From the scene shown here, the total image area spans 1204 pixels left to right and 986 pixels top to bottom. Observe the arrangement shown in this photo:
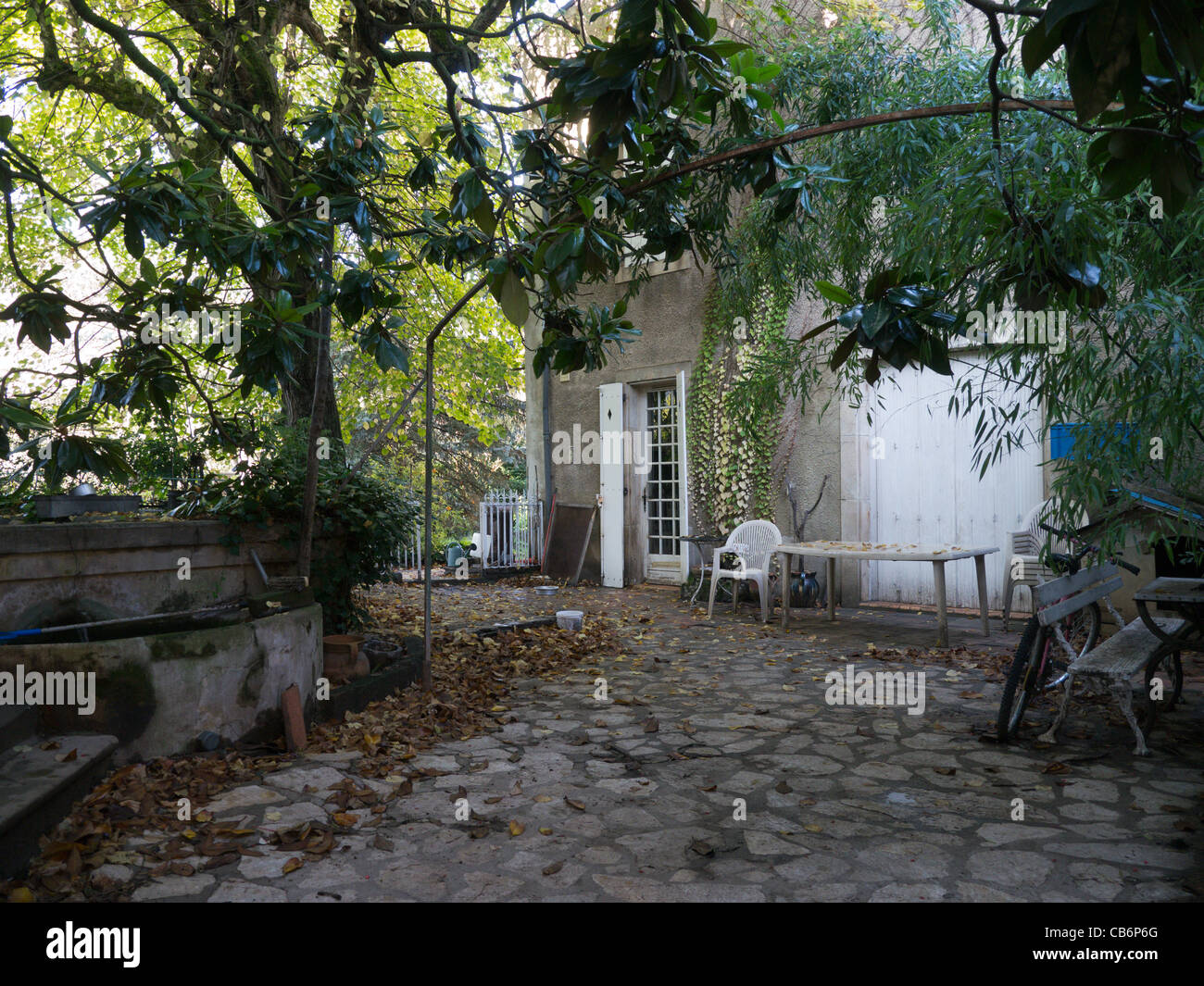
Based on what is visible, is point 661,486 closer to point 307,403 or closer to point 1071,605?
point 307,403

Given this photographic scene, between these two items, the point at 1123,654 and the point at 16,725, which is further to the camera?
the point at 1123,654

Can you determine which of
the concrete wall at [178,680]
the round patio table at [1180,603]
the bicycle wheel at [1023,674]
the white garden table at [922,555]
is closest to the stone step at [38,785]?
the concrete wall at [178,680]

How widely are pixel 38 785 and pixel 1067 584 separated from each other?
14.8ft

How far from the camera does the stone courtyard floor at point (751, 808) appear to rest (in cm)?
258

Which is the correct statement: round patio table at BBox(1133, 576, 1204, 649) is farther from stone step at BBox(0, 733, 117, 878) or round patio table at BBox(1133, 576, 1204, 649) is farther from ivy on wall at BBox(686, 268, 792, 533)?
ivy on wall at BBox(686, 268, 792, 533)

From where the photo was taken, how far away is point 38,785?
2.85m

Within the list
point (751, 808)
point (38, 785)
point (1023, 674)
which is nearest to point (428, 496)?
point (38, 785)

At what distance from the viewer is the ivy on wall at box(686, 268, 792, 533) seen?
9.03 metres

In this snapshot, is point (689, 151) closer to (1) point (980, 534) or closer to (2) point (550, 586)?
(1) point (980, 534)

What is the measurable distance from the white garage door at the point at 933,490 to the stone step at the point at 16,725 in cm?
679
